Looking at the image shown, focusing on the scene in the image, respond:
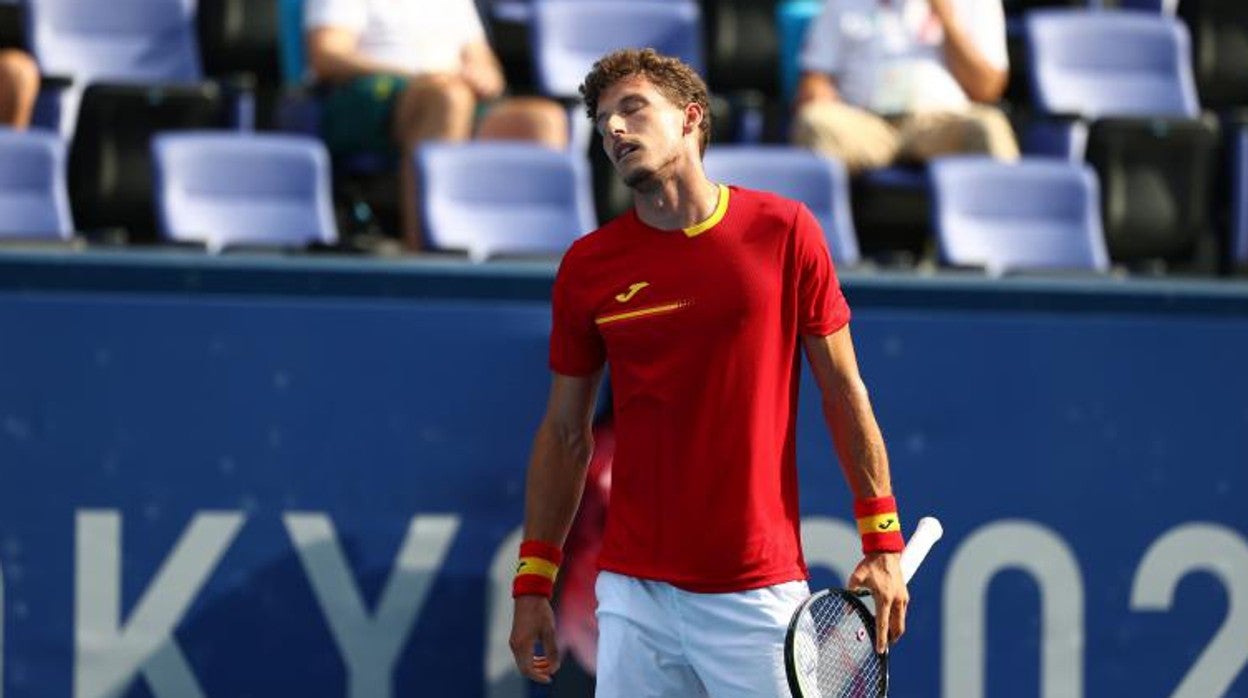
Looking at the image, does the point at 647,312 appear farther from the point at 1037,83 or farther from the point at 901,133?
the point at 1037,83

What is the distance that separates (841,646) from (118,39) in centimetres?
539

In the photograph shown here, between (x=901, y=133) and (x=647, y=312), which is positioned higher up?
(x=647, y=312)

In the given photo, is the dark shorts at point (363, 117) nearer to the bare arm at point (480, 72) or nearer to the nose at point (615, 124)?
the bare arm at point (480, 72)

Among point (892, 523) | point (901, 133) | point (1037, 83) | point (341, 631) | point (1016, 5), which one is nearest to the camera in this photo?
point (892, 523)

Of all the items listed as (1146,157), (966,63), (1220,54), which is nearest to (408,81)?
(966,63)

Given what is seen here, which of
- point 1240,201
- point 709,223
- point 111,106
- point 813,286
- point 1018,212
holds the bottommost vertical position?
point 1240,201

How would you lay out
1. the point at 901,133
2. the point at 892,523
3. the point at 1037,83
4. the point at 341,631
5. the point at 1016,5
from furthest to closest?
1. the point at 1016,5
2. the point at 1037,83
3. the point at 901,133
4. the point at 341,631
5. the point at 892,523

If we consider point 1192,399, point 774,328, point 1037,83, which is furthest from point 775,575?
point 1037,83

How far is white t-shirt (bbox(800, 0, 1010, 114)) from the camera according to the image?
7977 mm

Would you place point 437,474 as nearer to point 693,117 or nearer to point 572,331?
point 572,331

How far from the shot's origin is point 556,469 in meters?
3.75

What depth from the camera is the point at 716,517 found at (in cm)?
364

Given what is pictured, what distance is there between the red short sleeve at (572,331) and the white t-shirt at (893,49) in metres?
4.41

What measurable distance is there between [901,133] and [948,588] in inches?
121
